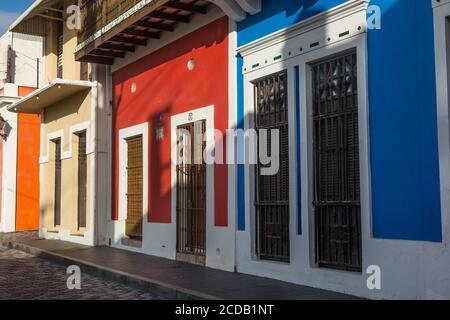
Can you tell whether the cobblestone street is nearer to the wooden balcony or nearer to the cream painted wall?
the cream painted wall

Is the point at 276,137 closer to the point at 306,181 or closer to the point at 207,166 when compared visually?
the point at 306,181

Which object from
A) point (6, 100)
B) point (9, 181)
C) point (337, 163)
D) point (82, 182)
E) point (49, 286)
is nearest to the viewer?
point (337, 163)

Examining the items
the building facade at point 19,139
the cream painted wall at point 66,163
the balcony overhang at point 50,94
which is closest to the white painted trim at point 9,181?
the building facade at point 19,139

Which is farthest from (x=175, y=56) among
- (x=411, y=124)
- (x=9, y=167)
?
(x=9, y=167)

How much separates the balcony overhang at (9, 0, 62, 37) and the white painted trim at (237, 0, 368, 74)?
29.0ft

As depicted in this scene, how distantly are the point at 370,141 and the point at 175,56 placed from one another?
538 centimetres

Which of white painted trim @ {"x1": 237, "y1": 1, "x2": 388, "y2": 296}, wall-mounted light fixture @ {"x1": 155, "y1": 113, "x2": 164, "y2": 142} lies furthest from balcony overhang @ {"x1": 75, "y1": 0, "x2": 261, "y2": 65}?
wall-mounted light fixture @ {"x1": 155, "y1": 113, "x2": 164, "y2": 142}

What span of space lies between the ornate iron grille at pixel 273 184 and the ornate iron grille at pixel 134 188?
4.24 metres

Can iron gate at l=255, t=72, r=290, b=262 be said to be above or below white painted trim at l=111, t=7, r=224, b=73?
below

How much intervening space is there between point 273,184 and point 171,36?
4278 millimetres

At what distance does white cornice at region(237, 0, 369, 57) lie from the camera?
22.6 ft

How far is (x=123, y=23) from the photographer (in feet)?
36.8

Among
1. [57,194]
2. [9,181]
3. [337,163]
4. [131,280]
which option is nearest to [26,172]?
[9,181]
